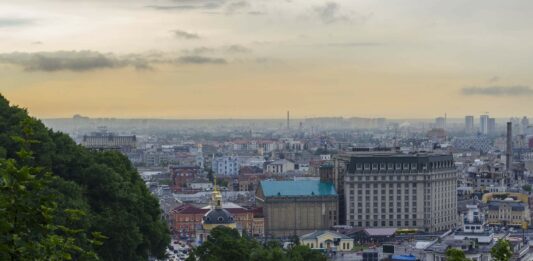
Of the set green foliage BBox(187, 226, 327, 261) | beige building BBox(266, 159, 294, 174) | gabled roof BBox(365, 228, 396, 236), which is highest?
green foliage BBox(187, 226, 327, 261)

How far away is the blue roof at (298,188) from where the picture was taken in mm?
78000

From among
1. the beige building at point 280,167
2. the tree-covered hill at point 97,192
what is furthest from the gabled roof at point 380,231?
the beige building at point 280,167

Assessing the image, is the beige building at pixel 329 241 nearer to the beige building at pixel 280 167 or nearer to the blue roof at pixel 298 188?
the blue roof at pixel 298 188

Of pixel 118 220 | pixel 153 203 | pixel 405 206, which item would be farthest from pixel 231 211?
pixel 118 220

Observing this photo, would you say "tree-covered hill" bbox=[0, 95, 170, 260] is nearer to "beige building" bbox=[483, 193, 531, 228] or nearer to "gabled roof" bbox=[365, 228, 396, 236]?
"gabled roof" bbox=[365, 228, 396, 236]

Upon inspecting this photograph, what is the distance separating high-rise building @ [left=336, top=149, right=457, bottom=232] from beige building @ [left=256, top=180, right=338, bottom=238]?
1.52 meters

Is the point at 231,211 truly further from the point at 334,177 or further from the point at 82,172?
the point at 82,172

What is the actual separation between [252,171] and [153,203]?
9478cm

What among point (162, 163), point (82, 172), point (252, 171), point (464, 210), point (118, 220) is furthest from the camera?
point (162, 163)

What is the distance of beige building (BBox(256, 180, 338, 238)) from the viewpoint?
77250 millimetres

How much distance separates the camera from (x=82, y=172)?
118 feet

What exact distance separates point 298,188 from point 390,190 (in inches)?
265

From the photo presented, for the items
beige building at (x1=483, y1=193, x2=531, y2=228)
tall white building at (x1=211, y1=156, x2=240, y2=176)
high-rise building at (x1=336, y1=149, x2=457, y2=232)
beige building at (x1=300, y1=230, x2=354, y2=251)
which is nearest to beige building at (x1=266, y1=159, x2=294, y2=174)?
tall white building at (x1=211, y1=156, x2=240, y2=176)

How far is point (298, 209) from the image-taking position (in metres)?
77.3
